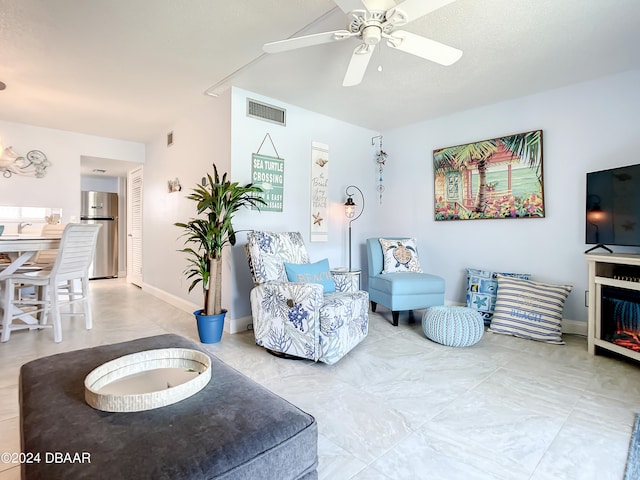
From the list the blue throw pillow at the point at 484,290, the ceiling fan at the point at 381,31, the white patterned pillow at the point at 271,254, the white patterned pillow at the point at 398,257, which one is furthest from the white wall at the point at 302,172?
the blue throw pillow at the point at 484,290

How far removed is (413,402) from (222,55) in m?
2.80

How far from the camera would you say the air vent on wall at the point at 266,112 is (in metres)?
3.16

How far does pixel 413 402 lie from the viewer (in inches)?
70.6

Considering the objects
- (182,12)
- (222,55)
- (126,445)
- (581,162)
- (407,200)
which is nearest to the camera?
(126,445)

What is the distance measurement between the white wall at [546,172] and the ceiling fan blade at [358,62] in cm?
206

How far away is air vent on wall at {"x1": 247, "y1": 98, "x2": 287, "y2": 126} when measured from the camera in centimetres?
316

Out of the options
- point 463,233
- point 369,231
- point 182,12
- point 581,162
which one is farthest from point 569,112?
point 182,12

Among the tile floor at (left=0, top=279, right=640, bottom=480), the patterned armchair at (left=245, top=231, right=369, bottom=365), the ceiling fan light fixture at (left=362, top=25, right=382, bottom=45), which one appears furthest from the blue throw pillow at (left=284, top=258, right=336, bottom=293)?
the ceiling fan light fixture at (left=362, top=25, right=382, bottom=45)

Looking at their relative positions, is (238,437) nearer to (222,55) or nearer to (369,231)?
(222,55)

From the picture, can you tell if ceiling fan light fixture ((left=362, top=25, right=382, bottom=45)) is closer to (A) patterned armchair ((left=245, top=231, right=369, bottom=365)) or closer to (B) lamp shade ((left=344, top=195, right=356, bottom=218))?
(A) patterned armchair ((left=245, top=231, right=369, bottom=365))

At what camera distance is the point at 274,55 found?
2.49 metres

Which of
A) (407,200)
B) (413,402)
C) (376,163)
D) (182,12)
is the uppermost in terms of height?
(182,12)

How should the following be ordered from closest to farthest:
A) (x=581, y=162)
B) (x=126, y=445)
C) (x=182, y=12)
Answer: (x=126, y=445) < (x=182, y=12) < (x=581, y=162)

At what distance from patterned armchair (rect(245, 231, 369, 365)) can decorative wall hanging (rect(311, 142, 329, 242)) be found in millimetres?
1119
